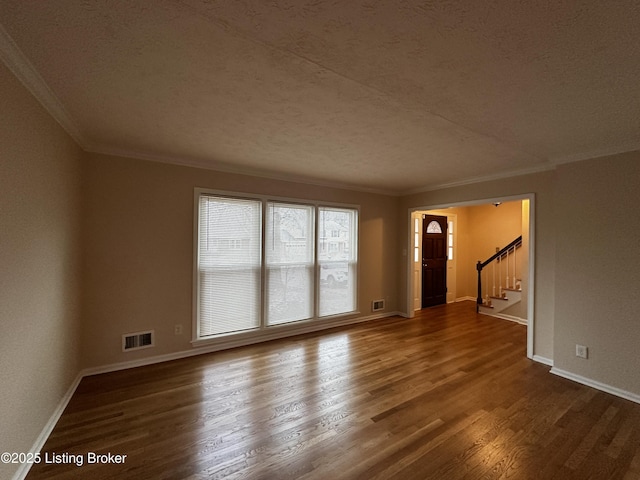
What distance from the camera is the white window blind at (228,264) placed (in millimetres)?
3688

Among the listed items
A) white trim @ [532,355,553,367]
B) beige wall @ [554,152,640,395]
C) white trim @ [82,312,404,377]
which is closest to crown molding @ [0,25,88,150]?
white trim @ [82,312,404,377]

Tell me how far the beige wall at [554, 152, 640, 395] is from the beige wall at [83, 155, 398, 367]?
3.99m

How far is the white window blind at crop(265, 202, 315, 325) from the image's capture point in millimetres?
4203

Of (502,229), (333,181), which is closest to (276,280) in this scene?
(333,181)

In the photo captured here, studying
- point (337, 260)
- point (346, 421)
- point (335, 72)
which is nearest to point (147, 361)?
point (346, 421)

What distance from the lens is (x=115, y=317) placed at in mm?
3131

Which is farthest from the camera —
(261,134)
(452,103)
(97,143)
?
(97,143)

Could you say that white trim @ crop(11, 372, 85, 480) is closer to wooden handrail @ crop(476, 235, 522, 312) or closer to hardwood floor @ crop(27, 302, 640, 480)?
hardwood floor @ crop(27, 302, 640, 480)

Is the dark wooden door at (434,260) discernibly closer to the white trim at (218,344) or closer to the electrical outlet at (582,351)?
the white trim at (218,344)

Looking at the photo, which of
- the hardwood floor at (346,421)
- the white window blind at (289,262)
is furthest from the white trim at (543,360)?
the white window blind at (289,262)

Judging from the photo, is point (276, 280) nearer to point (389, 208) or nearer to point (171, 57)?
point (389, 208)

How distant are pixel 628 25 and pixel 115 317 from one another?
14.8ft

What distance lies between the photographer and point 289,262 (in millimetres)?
4375

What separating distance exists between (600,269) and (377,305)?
3279mm
